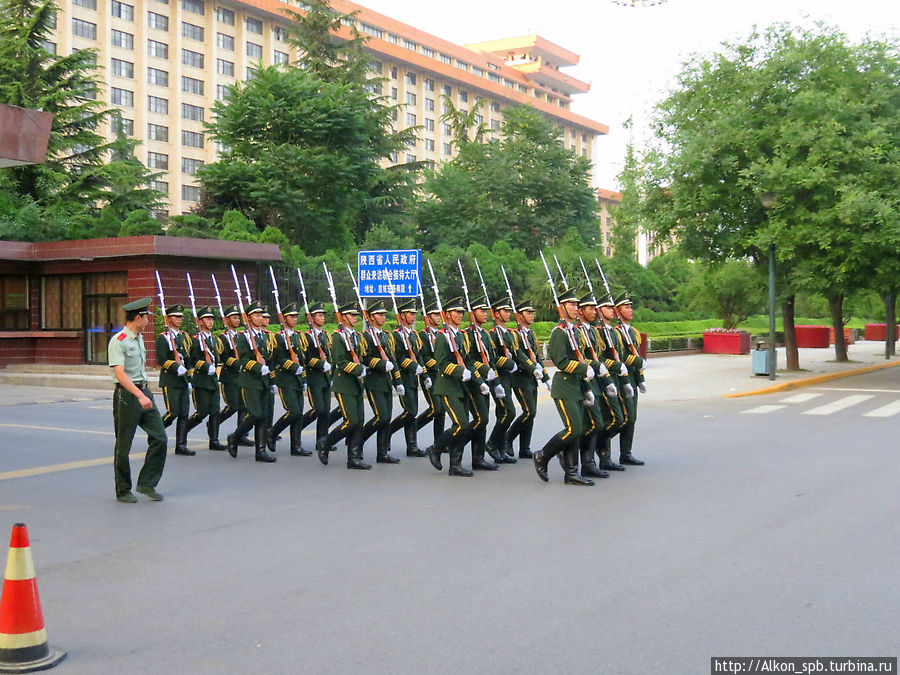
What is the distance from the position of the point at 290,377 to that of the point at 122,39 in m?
58.8

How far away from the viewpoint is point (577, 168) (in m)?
54.9

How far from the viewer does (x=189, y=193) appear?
6806 centimetres

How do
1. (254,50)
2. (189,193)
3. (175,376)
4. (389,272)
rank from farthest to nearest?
(254,50), (189,193), (389,272), (175,376)

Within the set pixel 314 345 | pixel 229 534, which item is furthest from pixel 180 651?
pixel 314 345

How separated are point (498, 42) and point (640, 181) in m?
91.5

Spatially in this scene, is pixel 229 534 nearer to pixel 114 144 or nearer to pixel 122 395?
pixel 122 395

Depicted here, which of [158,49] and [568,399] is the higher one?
[158,49]

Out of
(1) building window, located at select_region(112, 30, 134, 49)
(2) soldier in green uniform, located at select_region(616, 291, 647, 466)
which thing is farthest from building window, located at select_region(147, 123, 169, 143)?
(2) soldier in green uniform, located at select_region(616, 291, 647, 466)

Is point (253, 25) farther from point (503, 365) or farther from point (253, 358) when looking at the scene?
point (503, 365)

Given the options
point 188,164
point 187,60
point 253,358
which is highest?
point 187,60

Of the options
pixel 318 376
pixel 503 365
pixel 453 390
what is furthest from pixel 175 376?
pixel 503 365

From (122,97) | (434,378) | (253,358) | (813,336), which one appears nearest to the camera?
(434,378)

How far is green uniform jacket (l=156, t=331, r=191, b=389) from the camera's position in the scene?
12023 millimetres

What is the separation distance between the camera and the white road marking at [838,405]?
1689 centimetres
